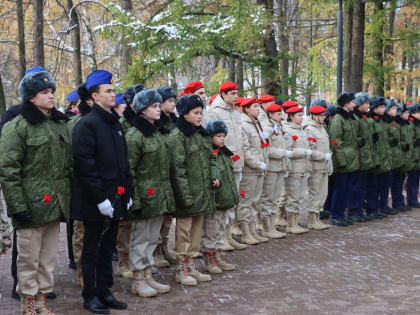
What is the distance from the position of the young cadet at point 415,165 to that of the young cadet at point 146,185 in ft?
25.0

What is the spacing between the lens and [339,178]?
35.1 feet

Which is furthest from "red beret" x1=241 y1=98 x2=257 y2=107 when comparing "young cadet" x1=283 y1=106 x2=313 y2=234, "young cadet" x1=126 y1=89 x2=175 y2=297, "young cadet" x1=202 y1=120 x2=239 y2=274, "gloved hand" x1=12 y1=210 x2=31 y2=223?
"gloved hand" x1=12 y1=210 x2=31 y2=223

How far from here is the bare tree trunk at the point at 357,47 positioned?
50.1 ft

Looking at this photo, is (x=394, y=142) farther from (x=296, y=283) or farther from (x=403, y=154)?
(x=296, y=283)

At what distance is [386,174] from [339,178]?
1452mm

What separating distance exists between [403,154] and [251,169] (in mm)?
4518

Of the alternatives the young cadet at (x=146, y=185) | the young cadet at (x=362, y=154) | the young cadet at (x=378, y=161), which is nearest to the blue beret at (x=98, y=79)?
the young cadet at (x=146, y=185)

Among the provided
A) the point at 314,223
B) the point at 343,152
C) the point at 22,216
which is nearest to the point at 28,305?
the point at 22,216

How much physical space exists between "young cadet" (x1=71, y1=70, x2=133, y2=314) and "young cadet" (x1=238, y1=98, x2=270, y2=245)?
3.28 meters

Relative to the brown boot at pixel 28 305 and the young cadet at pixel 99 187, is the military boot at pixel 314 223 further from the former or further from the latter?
the brown boot at pixel 28 305

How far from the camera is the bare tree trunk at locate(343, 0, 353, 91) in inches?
614

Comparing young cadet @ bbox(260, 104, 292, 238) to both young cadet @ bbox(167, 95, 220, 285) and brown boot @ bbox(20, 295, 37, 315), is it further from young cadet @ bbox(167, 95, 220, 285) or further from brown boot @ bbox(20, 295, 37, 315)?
brown boot @ bbox(20, 295, 37, 315)

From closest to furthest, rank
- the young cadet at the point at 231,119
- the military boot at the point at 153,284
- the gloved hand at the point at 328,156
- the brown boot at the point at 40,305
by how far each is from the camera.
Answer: the brown boot at the point at 40,305 → the military boot at the point at 153,284 → the young cadet at the point at 231,119 → the gloved hand at the point at 328,156

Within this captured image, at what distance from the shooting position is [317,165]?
10.2 meters
